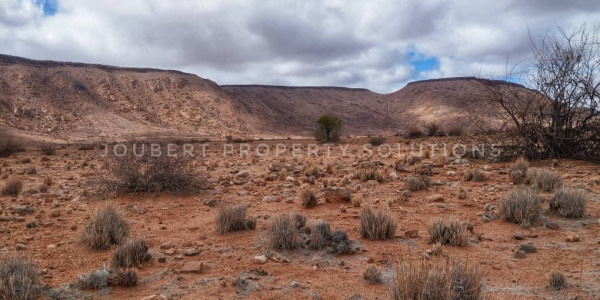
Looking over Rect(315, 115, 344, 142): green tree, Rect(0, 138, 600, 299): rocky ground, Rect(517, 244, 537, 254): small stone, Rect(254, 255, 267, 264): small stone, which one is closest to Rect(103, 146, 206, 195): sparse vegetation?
Rect(0, 138, 600, 299): rocky ground

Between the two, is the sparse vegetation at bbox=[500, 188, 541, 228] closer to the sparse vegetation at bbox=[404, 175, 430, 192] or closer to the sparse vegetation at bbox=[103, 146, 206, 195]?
the sparse vegetation at bbox=[404, 175, 430, 192]

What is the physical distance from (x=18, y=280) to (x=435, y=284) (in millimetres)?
3495

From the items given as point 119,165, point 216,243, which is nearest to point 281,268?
point 216,243

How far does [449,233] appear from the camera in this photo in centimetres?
519

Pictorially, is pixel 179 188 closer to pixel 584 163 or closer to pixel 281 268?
pixel 281 268

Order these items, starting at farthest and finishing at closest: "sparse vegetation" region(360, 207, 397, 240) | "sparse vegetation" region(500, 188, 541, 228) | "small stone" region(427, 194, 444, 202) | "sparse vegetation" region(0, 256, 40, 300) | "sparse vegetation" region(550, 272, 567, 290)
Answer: "small stone" region(427, 194, 444, 202) → "sparse vegetation" region(500, 188, 541, 228) → "sparse vegetation" region(360, 207, 397, 240) → "sparse vegetation" region(550, 272, 567, 290) → "sparse vegetation" region(0, 256, 40, 300)

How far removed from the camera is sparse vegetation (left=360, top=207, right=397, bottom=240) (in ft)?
17.9

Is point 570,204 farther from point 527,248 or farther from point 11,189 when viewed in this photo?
point 11,189

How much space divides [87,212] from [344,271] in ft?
17.0

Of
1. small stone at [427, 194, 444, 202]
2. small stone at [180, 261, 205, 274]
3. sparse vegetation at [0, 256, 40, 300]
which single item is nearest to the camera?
sparse vegetation at [0, 256, 40, 300]

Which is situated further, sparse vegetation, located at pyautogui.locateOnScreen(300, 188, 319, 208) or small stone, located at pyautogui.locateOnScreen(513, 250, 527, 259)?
sparse vegetation, located at pyautogui.locateOnScreen(300, 188, 319, 208)

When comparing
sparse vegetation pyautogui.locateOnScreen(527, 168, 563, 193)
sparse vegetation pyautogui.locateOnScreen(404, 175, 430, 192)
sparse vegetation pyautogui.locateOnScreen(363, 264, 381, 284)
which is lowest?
sparse vegetation pyautogui.locateOnScreen(363, 264, 381, 284)

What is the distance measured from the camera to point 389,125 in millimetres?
75000

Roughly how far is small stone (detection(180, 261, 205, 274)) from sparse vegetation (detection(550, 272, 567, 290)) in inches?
139
